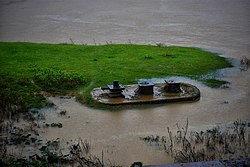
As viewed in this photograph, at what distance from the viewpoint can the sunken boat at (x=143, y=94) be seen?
30.2 feet

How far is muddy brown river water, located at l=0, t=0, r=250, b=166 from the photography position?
7.76 m

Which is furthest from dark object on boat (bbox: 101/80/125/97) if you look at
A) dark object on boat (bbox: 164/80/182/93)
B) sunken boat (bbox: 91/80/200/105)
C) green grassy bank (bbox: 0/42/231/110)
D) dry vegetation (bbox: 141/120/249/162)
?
dry vegetation (bbox: 141/120/249/162)

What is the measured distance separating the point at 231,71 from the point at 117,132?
502 centimetres

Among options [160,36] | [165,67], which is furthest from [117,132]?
[160,36]

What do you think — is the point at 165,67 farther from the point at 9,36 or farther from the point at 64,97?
the point at 9,36

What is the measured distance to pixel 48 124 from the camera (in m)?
8.04

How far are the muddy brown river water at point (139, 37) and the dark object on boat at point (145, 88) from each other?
0.56 m

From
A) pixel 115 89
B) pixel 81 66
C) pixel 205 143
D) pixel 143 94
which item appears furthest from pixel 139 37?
pixel 205 143

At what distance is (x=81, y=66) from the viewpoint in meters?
11.8

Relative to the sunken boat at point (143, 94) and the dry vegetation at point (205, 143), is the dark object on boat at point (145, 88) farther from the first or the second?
the dry vegetation at point (205, 143)

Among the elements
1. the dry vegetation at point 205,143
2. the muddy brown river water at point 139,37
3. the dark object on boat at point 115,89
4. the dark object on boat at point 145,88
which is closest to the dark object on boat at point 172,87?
the dark object on boat at point 145,88

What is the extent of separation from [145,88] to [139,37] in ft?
21.6

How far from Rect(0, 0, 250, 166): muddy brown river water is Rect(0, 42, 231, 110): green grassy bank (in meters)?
0.61

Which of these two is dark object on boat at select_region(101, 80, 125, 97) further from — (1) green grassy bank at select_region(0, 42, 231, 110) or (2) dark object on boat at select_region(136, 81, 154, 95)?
(1) green grassy bank at select_region(0, 42, 231, 110)
